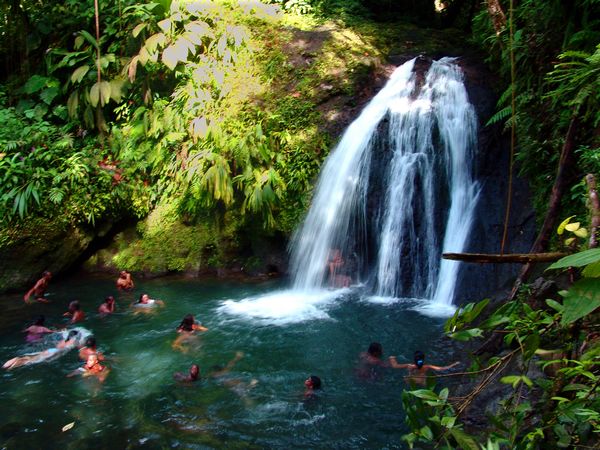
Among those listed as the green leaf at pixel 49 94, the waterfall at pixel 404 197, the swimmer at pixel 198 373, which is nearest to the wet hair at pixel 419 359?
the swimmer at pixel 198 373

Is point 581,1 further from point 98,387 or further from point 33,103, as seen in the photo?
point 33,103

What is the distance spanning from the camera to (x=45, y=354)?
24.1 ft

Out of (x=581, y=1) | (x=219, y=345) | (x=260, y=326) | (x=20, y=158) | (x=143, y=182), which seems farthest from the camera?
(x=143, y=182)

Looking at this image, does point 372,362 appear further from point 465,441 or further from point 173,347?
point 465,441

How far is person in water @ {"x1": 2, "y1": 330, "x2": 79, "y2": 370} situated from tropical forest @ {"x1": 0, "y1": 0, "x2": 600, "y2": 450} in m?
0.02

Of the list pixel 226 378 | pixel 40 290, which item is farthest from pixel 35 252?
pixel 226 378

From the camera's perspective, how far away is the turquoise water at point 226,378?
17.3 feet

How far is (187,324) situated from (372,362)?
3028 millimetres

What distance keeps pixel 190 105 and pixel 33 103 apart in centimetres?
411

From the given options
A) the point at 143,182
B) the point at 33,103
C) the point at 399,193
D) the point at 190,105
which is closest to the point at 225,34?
the point at 190,105

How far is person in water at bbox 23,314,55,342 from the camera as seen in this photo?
25.9 feet

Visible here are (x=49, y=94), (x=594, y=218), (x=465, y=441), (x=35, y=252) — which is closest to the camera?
(x=465, y=441)

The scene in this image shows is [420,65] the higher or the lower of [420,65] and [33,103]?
the higher

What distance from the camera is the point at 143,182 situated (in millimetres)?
11594
